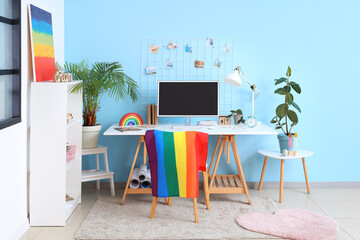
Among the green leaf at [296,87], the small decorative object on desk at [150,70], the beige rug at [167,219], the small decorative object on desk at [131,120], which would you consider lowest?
the beige rug at [167,219]

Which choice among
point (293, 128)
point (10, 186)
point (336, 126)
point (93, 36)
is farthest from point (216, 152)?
point (10, 186)

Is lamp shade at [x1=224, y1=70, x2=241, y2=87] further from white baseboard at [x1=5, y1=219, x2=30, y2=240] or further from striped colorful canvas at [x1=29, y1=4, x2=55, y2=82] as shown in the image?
white baseboard at [x1=5, y1=219, x2=30, y2=240]

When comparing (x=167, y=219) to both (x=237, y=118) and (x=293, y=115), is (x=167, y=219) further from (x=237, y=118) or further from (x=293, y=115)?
Result: (x=293, y=115)

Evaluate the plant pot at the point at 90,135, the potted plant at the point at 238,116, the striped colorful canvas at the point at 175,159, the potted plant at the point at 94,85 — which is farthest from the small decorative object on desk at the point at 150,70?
the striped colorful canvas at the point at 175,159

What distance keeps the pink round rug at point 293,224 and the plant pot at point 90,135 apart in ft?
4.86

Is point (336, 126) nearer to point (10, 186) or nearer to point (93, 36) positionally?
point (93, 36)

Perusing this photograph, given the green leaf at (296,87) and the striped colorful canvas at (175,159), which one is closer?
the striped colorful canvas at (175,159)

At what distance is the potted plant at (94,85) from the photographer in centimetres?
408

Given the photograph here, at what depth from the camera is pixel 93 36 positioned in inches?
173

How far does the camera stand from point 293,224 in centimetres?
348

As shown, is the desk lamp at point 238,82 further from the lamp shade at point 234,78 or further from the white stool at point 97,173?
the white stool at point 97,173

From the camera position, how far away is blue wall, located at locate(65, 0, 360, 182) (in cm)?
440

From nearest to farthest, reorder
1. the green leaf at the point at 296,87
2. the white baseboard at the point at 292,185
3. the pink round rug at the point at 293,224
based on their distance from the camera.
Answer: the pink round rug at the point at 293,224
the green leaf at the point at 296,87
the white baseboard at the point at 292,185

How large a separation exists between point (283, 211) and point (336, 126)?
4.20 feet
